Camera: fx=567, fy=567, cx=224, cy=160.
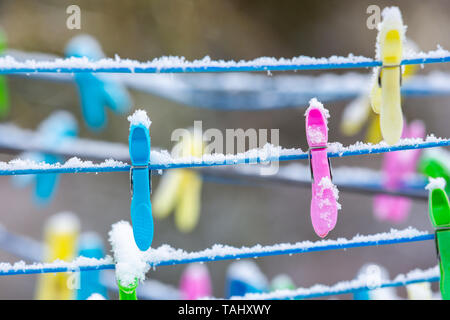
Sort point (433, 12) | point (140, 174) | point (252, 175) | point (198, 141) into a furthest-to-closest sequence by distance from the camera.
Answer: point (433, 12) < point (198, 141) < point (252, 175) < point (140, 174)

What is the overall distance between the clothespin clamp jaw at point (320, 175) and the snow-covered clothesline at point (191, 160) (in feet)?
0.04

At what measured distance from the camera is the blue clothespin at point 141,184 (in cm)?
52

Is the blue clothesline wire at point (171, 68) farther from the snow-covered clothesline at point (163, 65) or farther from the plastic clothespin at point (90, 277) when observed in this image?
the plastic clothespin at point (90, 277)

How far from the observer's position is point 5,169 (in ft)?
1.73

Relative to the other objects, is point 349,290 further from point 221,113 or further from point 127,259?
point 221,113

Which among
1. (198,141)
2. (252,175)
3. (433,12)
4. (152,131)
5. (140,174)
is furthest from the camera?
(152,131)

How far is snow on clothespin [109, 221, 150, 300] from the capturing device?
1.83 ft

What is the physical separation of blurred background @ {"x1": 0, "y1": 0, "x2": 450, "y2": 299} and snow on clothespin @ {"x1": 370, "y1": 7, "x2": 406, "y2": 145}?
1.94 metres

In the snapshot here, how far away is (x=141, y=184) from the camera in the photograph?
52 centimetres

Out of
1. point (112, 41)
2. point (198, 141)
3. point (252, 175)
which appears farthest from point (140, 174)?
point (112, 41)

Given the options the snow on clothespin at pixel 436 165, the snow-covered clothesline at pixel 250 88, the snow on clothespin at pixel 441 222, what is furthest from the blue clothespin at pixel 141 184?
the snow-covered clothesline at pixel 250 88

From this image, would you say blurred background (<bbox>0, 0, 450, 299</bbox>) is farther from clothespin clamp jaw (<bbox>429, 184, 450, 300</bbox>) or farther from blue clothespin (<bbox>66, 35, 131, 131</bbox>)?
clothespin clamp jaw (<bbox>429, 184, 450, 300</bbox>)
